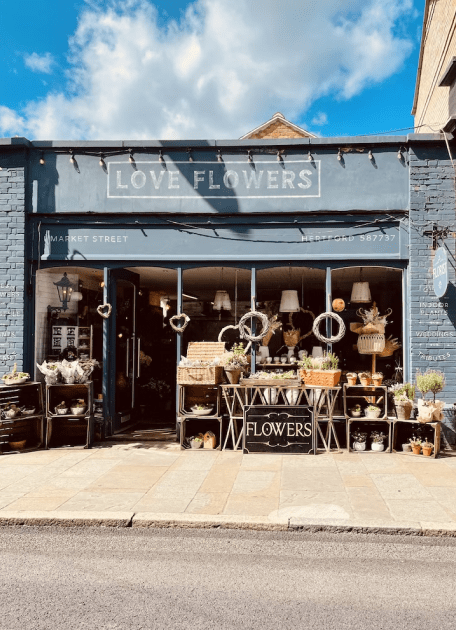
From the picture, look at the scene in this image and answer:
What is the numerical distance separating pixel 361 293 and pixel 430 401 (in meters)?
2.23

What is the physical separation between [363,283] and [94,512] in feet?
19.9

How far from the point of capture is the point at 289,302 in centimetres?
973

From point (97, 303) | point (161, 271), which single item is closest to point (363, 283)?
point (161, 271)

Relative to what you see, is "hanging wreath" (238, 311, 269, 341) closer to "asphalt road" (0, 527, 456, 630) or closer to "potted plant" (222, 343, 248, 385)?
"potted plant" (222, 343, 248, 385)

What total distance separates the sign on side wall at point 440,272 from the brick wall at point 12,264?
7.00 meters

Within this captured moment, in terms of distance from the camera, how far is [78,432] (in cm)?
931

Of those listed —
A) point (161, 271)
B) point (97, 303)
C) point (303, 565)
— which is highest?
point (161, 271)

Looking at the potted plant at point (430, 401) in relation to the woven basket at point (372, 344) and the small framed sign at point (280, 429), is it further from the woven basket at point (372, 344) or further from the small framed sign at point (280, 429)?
the small framed sign at point (280, 429)

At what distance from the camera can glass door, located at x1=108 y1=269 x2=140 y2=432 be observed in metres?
9.71

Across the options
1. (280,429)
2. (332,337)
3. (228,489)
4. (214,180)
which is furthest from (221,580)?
(214,180)

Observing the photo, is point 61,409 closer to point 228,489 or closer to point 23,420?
point 23,420

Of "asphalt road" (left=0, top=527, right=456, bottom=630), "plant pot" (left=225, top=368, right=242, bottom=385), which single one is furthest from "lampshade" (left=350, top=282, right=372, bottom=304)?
"asphalt road" (left=0, top=527, right=456, bottom=630)

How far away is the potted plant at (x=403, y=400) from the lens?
27.7 ft

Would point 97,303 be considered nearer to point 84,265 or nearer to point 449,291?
point 84,265
